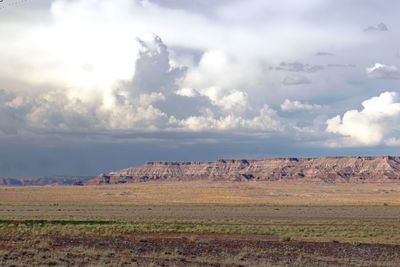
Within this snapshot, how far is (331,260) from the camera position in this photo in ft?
85.0

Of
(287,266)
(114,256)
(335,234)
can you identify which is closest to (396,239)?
(335,234)

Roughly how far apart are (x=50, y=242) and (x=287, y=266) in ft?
36.0

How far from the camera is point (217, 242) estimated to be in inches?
1280

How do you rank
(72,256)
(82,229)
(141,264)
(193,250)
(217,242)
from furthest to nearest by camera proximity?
(82,229) < (217,242) < (193,250) < (72,256) < (141,264)

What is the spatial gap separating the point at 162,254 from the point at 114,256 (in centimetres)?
241

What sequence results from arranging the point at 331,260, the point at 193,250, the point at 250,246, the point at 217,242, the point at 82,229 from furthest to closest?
Result: 1. the point at 82,229
2. the point at 217,242
3. the point at 250,246
4. the point at 193,250
5. the point at 331,260

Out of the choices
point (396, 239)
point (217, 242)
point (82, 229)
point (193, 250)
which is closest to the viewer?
point (193, 250)

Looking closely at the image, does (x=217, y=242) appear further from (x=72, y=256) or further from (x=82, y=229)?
(x=82, y=229)

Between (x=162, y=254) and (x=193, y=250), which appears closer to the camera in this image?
(x=162, y=254)

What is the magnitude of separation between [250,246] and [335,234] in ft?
48.7

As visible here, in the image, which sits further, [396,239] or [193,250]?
[396,239]

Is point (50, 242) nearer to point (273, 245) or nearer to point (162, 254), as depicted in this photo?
point (162, 254)

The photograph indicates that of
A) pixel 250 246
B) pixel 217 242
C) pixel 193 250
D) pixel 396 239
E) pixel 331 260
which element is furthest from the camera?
pixel 396 239

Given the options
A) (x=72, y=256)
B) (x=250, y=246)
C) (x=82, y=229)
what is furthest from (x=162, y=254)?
(x=82, y=229)
